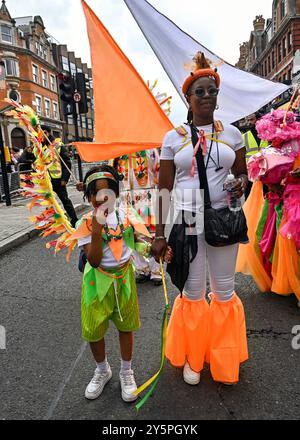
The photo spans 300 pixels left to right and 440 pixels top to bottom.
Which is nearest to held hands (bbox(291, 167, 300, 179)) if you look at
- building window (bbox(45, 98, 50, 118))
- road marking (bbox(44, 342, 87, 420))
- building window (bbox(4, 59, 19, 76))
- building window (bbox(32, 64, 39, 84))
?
road marking (bbox(44, 342, 87, 420))

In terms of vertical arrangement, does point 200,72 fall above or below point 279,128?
above

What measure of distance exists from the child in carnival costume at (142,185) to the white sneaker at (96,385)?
5.92ft

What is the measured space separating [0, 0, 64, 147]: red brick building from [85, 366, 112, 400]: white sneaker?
93.1 ft

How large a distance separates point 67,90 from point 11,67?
2449 centimetres

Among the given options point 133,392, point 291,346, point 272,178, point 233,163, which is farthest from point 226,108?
point 133,392

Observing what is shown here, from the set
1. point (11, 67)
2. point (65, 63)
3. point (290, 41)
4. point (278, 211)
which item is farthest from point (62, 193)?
point (65, 63)

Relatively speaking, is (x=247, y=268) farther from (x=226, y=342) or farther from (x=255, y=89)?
(x=255, y=89)

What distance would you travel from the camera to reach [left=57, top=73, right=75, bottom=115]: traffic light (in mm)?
10976

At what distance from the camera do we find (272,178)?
10.6 feet

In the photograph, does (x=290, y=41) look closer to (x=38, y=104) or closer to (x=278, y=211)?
(x=38, y=104)

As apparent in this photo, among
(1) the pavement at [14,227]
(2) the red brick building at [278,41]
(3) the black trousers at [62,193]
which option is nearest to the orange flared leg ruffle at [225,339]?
(1) the pavement at [14,227]

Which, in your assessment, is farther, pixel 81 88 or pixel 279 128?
pixel 81 88

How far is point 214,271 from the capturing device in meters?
2.23

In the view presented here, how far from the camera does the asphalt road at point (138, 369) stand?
2041mm
